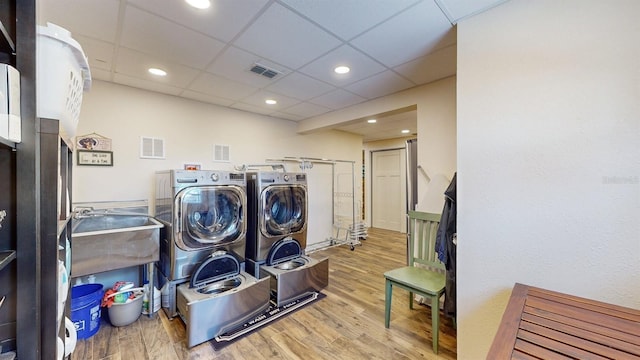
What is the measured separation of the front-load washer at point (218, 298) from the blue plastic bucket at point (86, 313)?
2.11 ft

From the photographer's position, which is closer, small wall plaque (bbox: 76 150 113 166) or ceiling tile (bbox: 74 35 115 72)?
ceiling tile (bbox: 74 35 115 72)

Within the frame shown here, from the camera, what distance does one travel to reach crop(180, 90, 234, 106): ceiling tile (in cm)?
298

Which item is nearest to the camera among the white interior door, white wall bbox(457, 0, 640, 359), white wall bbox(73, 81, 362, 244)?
white wall bbox(457, 0, 640, 359)

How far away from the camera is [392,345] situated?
200 centimetres

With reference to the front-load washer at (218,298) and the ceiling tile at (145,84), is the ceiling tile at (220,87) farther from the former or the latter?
the front-load washer at (218,298)

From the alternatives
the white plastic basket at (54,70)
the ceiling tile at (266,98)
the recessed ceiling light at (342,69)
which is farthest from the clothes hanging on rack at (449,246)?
the white plastic basket at (54,70)

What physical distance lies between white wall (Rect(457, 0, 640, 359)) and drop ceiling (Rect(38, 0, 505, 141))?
14.7 inches

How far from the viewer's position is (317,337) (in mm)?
2100

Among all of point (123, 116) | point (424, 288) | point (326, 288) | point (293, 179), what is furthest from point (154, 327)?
point (424, 288)

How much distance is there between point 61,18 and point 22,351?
193cm

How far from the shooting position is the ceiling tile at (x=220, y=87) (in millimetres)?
2541

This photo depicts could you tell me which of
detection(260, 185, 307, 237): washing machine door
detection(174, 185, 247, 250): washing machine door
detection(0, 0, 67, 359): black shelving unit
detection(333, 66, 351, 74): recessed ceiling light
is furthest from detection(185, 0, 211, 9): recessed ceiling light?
detection(260, 185, 307, 237): washing machine door

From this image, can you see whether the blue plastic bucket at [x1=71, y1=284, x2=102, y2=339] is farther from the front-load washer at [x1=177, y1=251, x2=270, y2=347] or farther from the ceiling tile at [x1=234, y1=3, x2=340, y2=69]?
the ceiling tile at [x1=234, y1=3, x2=340, y2=69]

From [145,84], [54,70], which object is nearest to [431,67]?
[54,70]
